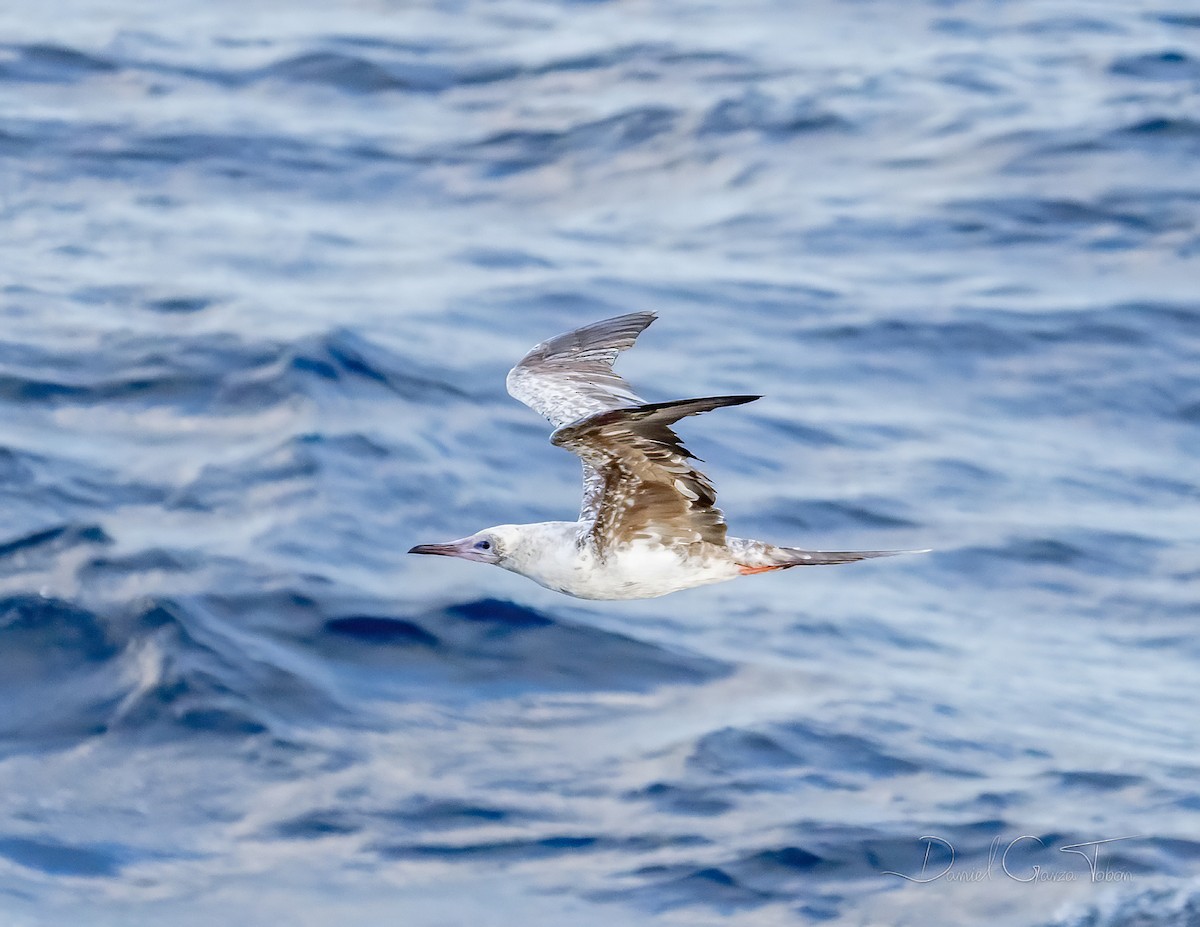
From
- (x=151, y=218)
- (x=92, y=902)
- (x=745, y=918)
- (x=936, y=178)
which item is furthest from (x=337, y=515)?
(x=936, y=178)

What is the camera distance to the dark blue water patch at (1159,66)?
21.3 meters

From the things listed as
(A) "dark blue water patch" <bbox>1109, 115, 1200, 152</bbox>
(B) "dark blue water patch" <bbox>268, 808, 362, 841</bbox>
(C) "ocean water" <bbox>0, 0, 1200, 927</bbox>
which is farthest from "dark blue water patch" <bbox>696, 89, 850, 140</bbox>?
(B) "dark blue water patch" <bbox>268, 808, 362, 841</bbox>

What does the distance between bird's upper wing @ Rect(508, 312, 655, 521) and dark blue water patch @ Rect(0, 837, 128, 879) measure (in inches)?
171

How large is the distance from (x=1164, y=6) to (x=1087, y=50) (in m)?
2.52

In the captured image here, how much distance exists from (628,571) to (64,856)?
5083mm

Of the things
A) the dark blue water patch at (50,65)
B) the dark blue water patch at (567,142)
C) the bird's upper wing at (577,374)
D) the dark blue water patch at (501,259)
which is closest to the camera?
the bird's upper wing at (577,374)

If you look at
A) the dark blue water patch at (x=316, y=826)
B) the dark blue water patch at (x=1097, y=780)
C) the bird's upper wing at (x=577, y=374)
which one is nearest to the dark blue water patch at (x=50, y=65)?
the dark blue water patch at (x=316, y=826)

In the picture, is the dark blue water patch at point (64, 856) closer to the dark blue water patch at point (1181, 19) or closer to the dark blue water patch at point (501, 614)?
the dark blue water patch at point (501, 614)

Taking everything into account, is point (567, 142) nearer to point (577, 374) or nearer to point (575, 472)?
point (575, 472)

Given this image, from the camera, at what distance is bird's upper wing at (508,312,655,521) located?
319 inches

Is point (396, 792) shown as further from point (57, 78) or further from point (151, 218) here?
point (57, 78)

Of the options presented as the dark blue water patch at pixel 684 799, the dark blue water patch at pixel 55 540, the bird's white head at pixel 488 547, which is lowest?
the dark blue water patch at pixel 684 799

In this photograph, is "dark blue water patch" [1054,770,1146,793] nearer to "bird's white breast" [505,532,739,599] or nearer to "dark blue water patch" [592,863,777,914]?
"dark blue water patch" [592,863,777,914]

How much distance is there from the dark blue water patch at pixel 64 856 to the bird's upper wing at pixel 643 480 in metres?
4.88
